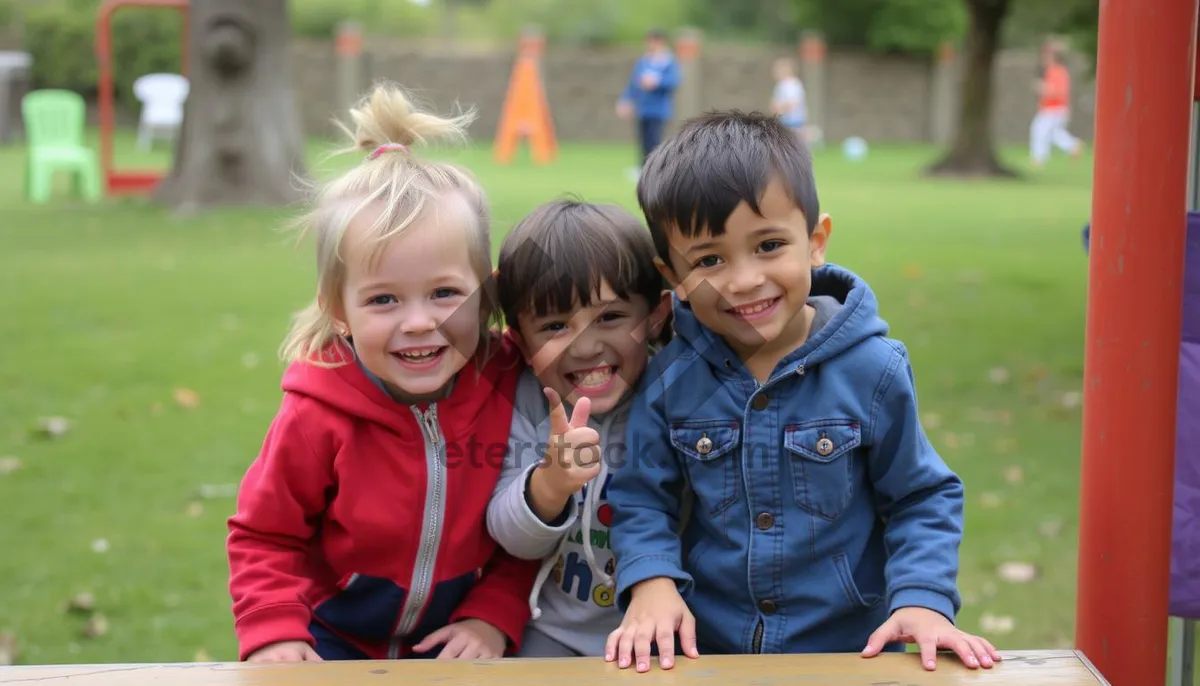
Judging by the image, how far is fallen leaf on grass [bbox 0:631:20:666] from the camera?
3.16 meters

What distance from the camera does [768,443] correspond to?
1948 mm

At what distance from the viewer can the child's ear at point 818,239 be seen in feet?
6.68

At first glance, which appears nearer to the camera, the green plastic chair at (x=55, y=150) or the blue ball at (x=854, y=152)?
the green plastic chair at (x=55, y=150)

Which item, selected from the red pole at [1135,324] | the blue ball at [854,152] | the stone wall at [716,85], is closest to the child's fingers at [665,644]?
the red pole at [1135,324]

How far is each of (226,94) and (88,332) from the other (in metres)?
Answer: 5.70

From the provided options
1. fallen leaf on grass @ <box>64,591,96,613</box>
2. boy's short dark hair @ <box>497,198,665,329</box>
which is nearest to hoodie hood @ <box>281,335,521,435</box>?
boy's short dark hair @ <box>497,198,665,329</box>

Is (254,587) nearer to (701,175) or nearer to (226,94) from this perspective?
(701,175)

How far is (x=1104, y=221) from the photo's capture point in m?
1.94

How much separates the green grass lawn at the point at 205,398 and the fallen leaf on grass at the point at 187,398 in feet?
0.08

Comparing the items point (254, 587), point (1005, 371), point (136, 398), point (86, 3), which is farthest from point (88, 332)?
point (86, 3)

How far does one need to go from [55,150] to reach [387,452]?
41.9ft

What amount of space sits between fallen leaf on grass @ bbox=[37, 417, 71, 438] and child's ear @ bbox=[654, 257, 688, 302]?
366cm

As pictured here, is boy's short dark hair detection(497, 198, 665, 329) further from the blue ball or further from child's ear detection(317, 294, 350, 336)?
the blue ball

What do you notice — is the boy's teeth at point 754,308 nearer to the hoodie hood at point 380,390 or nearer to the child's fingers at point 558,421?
the child's fingers at point 558,421
